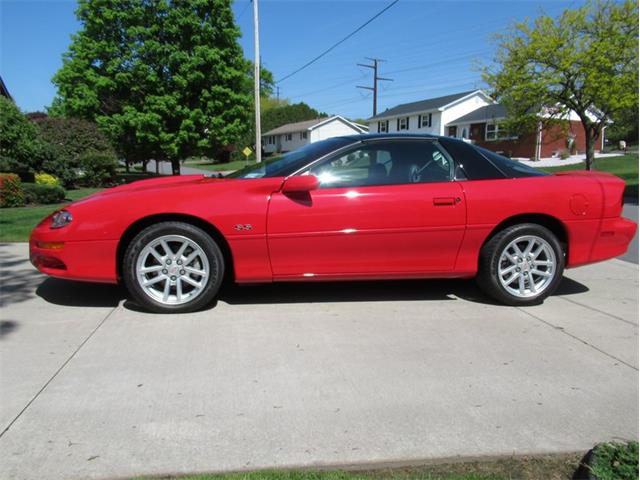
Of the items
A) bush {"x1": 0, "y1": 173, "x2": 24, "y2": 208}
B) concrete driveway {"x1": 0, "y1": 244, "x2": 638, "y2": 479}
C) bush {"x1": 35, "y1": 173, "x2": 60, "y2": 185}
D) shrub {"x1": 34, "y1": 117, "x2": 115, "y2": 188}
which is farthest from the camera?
shrub {"x1": 34, "y1": 117, "x2": 115, "y2": 188}

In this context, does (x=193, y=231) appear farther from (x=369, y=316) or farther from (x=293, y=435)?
(x=293, y=435)

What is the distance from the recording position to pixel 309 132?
6356 centimetres

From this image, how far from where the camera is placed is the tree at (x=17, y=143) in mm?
14195

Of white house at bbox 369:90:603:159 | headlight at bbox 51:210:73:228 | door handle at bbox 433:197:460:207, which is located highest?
white house at bbox 369:90:603:159

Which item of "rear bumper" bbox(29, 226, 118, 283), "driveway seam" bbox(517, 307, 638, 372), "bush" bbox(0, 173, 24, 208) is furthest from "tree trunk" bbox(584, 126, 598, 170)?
"rear bumper" bbox(29, 226, 118, 283)

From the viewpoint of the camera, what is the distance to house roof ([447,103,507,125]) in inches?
1650

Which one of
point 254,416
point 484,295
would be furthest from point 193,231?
point 484,295

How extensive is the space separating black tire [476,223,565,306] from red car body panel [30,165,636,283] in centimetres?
9

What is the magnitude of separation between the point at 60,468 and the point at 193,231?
2110 mm

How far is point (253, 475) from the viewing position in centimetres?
217

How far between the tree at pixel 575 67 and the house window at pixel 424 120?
2814cm

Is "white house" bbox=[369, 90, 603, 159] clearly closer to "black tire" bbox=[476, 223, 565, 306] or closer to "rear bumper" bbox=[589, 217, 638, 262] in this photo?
"rear bumper" bbox=[589, 217, 638, 262]

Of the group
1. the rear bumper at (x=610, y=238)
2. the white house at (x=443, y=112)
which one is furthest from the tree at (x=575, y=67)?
the white house at (x=443, y=112)

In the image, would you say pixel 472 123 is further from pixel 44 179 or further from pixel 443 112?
pixel 44 179
